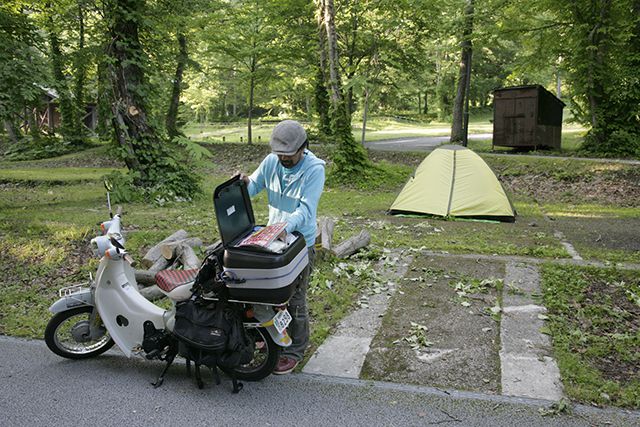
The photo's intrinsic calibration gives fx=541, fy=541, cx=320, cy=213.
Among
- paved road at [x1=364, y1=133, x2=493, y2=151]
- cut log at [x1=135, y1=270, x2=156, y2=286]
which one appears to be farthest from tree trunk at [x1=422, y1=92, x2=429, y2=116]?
cut log at [x1=135, y1=270, x2=156, y2=286]

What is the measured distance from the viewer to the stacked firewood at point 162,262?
→ 5.53 m

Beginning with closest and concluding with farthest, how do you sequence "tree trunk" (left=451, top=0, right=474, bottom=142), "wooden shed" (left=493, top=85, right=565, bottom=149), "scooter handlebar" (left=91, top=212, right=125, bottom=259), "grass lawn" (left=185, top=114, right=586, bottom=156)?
"scooter handlebar" (left=91, top=212, right=125, bottom=259) < "wooden shed" (left=493, top=85, right=565, bottom=149) < "tree trunk" (left=451, top=0, right=474, bottom=142) < "grass lawn" (left=185, top=114, right=586, bottom=156)

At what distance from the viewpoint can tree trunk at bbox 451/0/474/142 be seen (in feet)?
61.9

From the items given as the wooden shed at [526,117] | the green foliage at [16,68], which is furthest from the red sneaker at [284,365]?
the wooden shed at [526,117]

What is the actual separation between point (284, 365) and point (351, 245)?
3273 mm

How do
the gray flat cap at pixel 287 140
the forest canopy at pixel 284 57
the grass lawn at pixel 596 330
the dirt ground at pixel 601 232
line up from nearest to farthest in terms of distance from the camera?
the gray flat cap at pixel 287 140 → the grass lawn at pixel 596 330 → the dirt ground at pixel 601 232 → the forest canopy at pixel 284 57

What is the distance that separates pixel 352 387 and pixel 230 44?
67.6 ft

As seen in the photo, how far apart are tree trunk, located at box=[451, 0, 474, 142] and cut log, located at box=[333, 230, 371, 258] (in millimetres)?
13265

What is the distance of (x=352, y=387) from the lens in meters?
3.80

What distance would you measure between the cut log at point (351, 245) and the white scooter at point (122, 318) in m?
2.94

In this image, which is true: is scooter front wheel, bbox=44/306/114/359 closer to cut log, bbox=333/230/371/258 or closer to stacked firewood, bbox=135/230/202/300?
stacked firewood, bbox=135/230/202/300

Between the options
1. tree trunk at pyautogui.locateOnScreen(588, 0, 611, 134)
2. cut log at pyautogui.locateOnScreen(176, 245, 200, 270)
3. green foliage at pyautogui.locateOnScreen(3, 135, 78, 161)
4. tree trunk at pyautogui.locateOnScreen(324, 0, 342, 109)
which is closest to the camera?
cut log at pyautogui.locateOnScreen(176, 245, 200, 270)

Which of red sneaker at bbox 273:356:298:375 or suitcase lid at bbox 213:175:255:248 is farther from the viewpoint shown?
red sneaker at bbox 273:356:298:375

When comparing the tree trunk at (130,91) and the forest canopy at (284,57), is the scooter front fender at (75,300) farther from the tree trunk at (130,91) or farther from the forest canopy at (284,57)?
the tree trunk at (130,91)
